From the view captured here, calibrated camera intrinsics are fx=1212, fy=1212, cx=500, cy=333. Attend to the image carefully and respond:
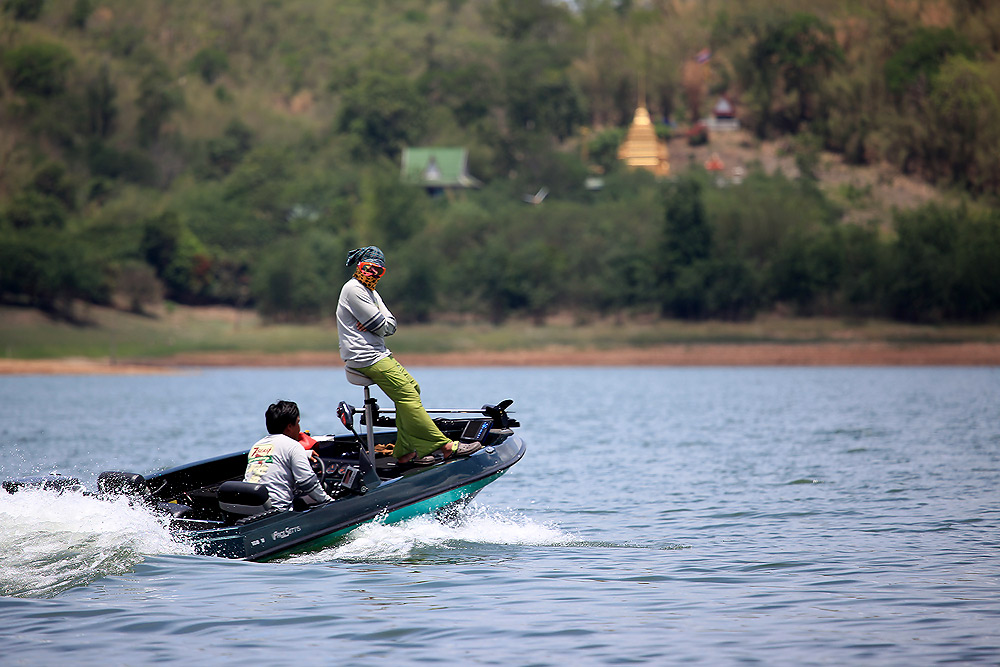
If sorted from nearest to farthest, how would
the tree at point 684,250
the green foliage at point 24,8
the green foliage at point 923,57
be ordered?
the tree at point 684,250, the green foliage at point 923,57, the green foliage at point 24,8

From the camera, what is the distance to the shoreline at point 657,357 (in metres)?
61.8

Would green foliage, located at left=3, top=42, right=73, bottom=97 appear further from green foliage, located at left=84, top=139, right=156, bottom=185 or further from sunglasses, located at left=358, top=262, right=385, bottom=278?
sunglasses, located at left=358, top=262, right=385, bottom=278

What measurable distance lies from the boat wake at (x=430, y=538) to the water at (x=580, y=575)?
0.09 feet

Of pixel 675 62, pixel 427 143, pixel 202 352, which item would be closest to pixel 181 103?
pixel 427 143

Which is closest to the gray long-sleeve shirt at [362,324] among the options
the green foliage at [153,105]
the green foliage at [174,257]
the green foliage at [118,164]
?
the green foliage at [174,257]

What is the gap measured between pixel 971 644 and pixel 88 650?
236 inches

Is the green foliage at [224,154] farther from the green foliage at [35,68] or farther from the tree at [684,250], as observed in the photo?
the tree at [684,250]

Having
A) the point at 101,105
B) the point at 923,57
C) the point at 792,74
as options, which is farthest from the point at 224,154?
the point at 923,57

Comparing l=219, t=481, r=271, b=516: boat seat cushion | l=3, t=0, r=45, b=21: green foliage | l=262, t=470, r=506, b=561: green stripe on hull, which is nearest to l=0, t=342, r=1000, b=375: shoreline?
l=262, t=470, r=506, b=561: green stripe on hull

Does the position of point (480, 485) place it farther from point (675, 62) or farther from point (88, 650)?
point (675, 62)

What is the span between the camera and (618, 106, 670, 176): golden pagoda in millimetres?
105625

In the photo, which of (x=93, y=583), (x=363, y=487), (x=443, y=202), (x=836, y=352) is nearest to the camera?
(x=93, y=583)

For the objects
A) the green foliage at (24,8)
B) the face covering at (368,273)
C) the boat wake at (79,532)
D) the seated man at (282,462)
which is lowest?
the boat wake at (79,532)

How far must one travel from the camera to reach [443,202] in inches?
3765
